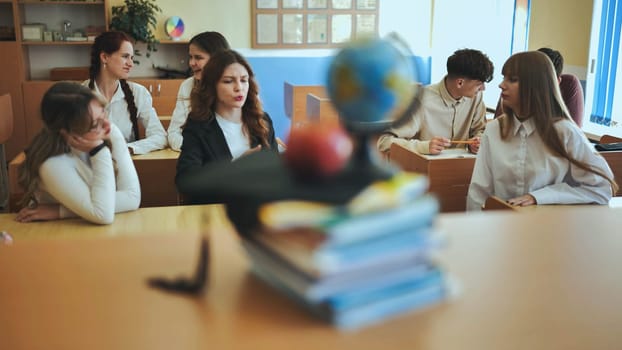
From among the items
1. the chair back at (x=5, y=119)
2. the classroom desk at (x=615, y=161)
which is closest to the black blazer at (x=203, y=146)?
the classroom desk at (x=615, y=161)

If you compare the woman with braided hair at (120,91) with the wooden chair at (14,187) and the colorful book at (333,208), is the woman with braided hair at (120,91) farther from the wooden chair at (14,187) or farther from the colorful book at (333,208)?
the colorful book at (333,208)

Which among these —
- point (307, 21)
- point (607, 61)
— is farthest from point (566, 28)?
point (307, 21)

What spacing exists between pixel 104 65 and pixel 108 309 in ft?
10.6

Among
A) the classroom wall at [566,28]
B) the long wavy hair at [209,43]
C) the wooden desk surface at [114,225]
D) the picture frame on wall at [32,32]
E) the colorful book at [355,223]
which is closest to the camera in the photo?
the colorful book at [355,223]

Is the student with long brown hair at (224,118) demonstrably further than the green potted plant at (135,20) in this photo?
No

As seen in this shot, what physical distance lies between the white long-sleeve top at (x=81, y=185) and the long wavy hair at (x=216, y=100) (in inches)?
22.6

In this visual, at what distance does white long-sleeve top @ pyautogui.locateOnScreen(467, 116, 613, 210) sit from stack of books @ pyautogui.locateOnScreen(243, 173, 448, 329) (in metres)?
1.79

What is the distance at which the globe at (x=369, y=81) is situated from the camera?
0.68 metres

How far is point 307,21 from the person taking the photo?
7.04 m

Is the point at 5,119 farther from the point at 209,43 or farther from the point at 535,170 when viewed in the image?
the point at 535,170

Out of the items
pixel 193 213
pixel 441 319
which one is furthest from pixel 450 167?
pixel 441 319

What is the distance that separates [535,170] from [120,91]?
239 centimetres

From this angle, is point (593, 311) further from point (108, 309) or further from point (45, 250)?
point (45, 250)

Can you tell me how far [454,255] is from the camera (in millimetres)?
875
